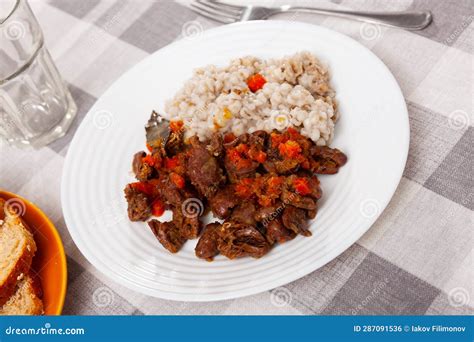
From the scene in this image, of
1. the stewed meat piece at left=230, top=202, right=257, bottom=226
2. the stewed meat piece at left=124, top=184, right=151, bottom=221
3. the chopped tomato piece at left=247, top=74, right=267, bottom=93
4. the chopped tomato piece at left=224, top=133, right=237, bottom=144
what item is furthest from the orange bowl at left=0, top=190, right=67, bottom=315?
the chopped tomato piece at left=247, top=74, right=267, bottom=93

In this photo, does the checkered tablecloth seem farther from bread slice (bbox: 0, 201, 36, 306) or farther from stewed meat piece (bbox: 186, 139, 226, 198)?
stewed meat piece (bbox: 186, 139, 226, 198)

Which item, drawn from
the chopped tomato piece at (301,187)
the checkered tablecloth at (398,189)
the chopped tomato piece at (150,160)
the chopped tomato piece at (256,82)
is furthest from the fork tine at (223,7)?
the chopped tomato piece at (301,187)

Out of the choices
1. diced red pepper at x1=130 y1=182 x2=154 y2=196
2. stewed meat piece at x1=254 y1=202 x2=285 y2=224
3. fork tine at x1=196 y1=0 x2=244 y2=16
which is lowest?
diced red pepper at x1=130 y1=182 x2=154 y2=196

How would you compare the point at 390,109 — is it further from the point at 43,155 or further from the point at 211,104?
the point at 43,155

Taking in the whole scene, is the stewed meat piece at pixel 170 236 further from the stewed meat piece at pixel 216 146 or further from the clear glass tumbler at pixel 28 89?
the clear glass tumbler at pixel 28 89

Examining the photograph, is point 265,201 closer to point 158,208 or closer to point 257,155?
point 257,155

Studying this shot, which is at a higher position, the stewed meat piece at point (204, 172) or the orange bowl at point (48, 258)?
the stewed meat piece at point (204, 172)
